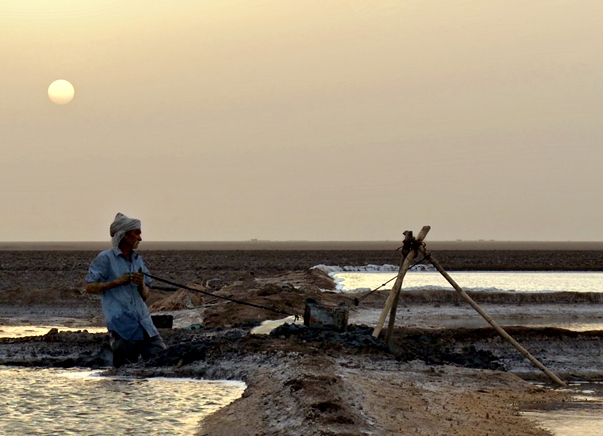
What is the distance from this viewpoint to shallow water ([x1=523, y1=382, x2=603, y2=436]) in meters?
7.89

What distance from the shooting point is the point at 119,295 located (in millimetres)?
9422

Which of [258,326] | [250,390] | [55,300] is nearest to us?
[250,390]

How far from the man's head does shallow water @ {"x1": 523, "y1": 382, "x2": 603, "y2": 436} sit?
470cm

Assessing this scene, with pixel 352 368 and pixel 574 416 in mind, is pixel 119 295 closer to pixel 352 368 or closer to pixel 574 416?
pixel 352 368

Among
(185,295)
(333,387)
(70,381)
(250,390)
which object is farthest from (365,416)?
(185,295)

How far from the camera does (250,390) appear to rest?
29.9 ft

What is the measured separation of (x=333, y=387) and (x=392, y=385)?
127 cm

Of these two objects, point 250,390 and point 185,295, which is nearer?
point 250,390

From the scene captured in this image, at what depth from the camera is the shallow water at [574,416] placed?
789 cm

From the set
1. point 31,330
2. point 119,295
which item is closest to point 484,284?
point 31,330

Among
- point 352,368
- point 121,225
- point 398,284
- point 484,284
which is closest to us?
point 121,225

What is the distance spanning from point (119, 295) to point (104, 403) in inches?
52.8

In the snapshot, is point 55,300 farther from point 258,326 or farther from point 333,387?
point 333,387

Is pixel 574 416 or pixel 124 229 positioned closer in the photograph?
pixel 574 416
